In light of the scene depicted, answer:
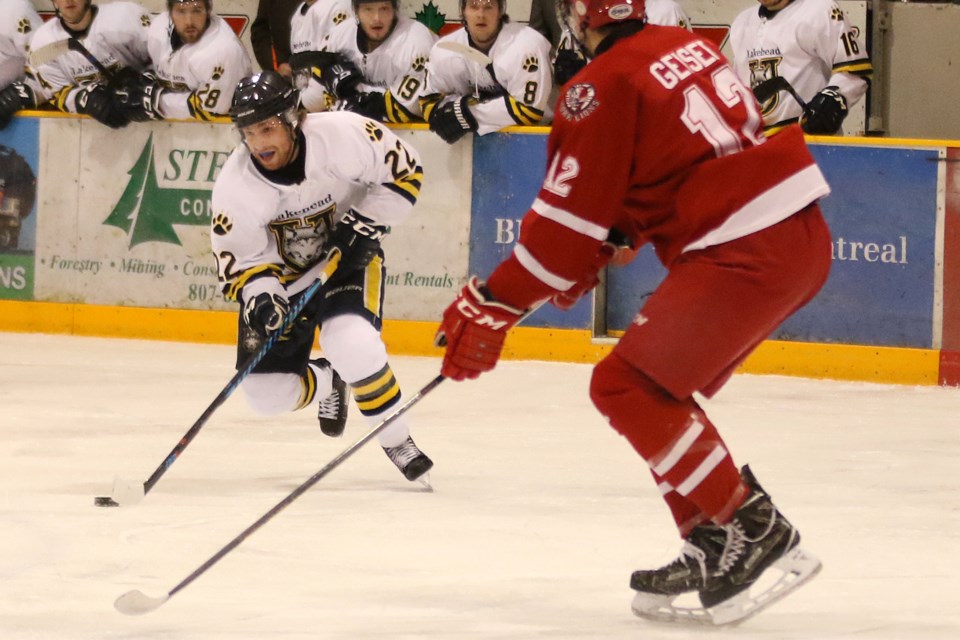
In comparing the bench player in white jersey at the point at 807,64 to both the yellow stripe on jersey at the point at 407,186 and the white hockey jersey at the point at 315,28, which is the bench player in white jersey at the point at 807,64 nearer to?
the white hockey jersey at the point at 315,28

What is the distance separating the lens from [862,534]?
352cm

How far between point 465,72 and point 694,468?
4.09 m

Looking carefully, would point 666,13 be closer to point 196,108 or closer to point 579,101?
point 196,108

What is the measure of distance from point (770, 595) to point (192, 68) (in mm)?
4758

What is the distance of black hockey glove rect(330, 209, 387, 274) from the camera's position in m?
4.10

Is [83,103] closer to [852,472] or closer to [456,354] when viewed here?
[852,472]

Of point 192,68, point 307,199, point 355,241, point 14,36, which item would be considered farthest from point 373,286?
point 14,36

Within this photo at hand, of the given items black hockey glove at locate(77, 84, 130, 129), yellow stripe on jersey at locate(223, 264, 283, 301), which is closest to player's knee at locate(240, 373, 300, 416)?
yellow stripe on jersey at locate(223, 264, 283, 301)

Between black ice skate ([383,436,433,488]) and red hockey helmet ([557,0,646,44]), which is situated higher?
red hockey helmet ([557,0,646,44])

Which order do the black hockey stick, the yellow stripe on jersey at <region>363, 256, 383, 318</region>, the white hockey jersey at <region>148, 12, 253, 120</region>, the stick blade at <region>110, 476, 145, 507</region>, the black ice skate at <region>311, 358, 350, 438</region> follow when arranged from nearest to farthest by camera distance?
the stick blade at <region>110, 476, 145, 507</region> → the yellow stripe on jersey at <region>363, 256, 383, 318</region> → the black ice skate at <region>311, 358, 350, 438</region> → the black hockey stick → the white hockey jersey at <region>148, 12, 253, 120</region>

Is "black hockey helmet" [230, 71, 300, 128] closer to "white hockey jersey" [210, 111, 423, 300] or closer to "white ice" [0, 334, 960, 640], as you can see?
"white hockey jersey" [210, 111, 423, 300]

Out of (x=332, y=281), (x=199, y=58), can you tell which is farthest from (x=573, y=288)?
(x=199, y=58)

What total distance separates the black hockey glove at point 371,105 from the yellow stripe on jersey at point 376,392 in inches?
106

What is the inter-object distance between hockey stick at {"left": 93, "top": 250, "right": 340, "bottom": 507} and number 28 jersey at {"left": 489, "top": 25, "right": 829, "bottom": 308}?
4.69 ft
